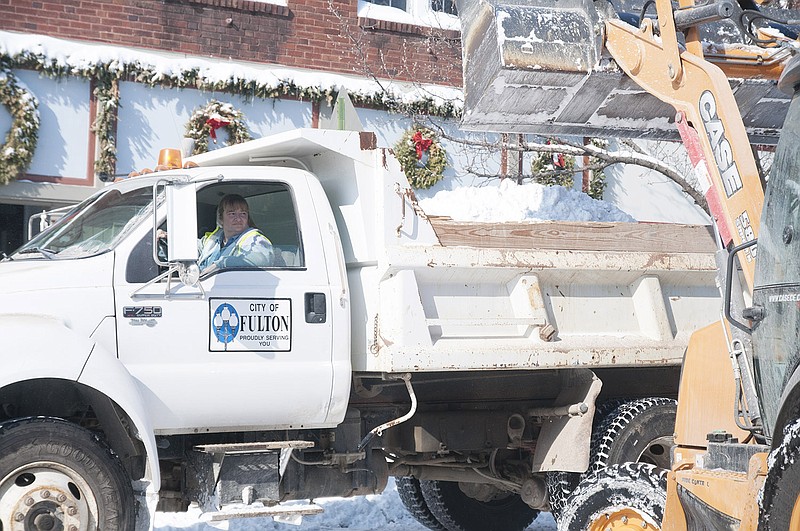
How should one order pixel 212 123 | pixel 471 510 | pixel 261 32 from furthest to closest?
pixel 261 32, pixel 212 123, pixel 471 510

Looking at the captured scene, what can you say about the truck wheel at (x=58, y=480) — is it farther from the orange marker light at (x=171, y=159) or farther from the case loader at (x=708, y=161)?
the case loader at (x=708, y=161)

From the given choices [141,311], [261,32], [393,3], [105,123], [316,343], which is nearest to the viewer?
[141,311]

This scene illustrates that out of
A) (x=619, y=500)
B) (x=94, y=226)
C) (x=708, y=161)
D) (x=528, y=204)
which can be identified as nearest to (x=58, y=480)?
(x=94, y=226)

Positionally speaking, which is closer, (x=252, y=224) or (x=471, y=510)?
(x=252, y=224)

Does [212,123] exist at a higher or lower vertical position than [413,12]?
lower

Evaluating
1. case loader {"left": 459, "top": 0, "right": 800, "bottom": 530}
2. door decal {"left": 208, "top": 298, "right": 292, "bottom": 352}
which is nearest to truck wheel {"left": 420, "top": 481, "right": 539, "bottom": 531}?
case loader {"left": 459, "top": 0, "right": 800, "bottom": 530}

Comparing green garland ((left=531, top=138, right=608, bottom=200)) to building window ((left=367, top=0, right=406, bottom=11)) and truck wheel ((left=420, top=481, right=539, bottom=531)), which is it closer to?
building window ((left=367, top=0, right=406, bottom=11))

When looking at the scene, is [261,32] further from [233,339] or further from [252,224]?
[233,339]

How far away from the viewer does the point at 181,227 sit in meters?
5.12

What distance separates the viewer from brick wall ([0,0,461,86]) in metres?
11.3

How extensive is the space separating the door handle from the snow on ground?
7.78 feet

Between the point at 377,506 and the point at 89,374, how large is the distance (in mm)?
3954

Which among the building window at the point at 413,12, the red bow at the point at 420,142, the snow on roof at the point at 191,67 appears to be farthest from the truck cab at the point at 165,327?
the building window at the point at 413,12

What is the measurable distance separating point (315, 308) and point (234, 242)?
57 centimetres
